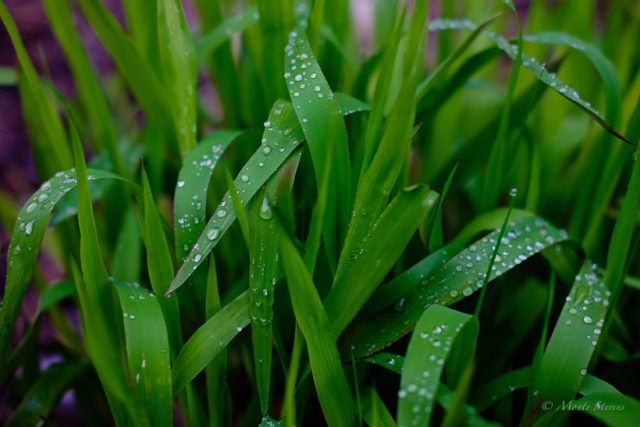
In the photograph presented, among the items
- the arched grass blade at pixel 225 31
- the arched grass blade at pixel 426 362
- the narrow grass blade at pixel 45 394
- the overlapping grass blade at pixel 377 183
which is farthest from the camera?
the arched grass blade at pixel 225 31

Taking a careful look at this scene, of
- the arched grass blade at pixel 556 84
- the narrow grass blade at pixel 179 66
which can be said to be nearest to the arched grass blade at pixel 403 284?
the arched grass blade at pixel 556 84

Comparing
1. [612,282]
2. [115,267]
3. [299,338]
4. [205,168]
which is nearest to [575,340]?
[612,282]

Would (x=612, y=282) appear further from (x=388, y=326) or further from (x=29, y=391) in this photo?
(x=29, y=391)

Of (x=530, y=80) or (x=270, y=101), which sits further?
(x=530, y=80)

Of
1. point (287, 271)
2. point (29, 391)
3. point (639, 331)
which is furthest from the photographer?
point (639, 331)

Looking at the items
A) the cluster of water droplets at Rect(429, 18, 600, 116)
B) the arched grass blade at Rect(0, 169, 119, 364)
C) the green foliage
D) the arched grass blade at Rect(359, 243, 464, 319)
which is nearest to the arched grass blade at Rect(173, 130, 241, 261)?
the green foliage

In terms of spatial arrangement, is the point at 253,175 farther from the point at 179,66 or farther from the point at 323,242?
the point at 179,66

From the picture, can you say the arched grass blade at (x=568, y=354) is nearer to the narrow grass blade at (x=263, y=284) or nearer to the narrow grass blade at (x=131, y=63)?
the narrow grass blade at (x=263, y=284)

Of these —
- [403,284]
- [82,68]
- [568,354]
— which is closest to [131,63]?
[82,68]

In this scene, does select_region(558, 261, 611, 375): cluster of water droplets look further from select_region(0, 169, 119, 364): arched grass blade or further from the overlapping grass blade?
select_region(0, 169, 119, 364): arched grass blade
